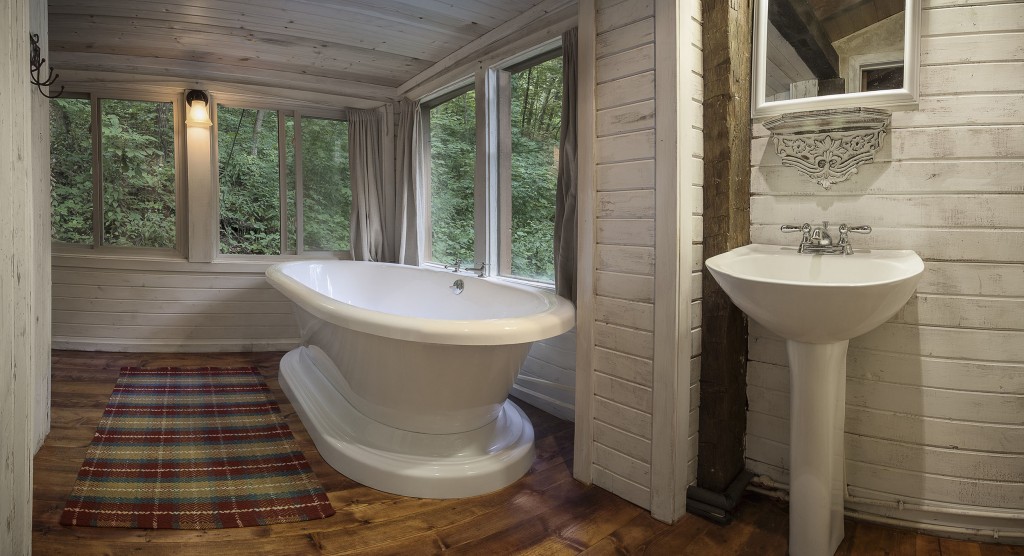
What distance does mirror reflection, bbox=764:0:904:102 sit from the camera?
1644mm

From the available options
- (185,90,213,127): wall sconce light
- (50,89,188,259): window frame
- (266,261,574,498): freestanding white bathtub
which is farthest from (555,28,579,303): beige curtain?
(50,89,188,259): window frame

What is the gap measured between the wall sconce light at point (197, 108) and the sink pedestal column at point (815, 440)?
4.21 meters

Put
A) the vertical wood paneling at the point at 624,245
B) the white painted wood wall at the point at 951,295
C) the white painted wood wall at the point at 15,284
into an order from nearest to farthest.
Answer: the white painted wood wall at the point at 15,284 → the white painted wood wall at the point at 951,295 → the vertical wood paneling at the point at 624,245

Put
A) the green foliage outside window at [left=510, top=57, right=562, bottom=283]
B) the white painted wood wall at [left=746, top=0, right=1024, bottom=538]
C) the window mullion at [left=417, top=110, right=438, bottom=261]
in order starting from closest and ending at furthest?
1. the white painted wood wall at [left=746, top=0, right=1024, bottom=538]
2. the green foliage outside window at [left=510, top=57, right=562, bottom=283]
3. the window mullion at [left=417, top=110, right=438, bottom=261]

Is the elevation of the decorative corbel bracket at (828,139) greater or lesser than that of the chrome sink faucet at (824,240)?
greater

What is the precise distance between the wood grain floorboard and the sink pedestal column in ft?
0.45

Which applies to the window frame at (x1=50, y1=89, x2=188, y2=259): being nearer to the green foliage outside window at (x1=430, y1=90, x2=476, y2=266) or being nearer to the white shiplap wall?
the white shiplap wall

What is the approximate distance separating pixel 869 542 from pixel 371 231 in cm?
370

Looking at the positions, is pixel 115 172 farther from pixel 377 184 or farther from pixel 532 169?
pixel 532 169

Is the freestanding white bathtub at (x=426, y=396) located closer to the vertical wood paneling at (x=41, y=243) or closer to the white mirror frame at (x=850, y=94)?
the white mirror frame at (x=850, y=94)

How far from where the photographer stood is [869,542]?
5.34 feet

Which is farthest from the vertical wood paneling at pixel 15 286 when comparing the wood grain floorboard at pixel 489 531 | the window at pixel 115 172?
the window at pixel 115 172

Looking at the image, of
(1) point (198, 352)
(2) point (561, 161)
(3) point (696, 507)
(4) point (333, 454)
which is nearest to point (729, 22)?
(2) point (561, 161)

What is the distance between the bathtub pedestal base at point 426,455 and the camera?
1.90 m
